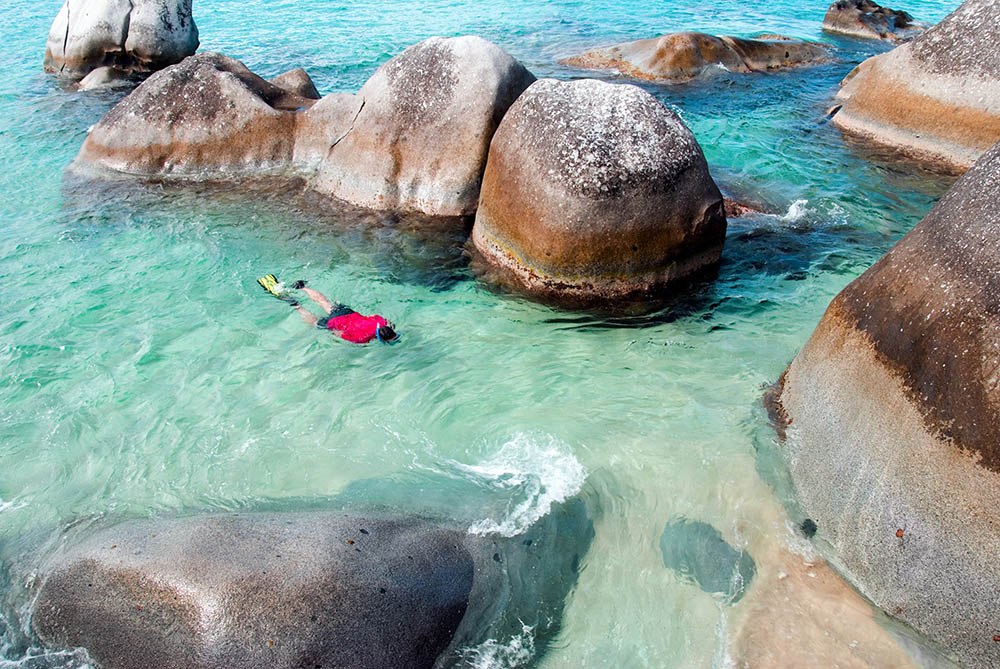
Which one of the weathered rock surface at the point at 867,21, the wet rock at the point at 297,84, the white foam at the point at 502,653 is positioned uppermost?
the weathered rock surface at the point at 867,21

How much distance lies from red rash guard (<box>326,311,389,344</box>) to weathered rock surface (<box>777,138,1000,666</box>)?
13.0ft

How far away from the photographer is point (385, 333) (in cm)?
694

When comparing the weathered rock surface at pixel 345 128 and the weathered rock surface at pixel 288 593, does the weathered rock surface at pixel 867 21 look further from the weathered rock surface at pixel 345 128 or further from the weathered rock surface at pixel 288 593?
the weathered rock surface at pixel 288 593

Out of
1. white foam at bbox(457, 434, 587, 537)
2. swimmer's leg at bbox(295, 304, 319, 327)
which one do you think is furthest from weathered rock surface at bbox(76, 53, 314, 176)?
white foam at bbox(457, 434, 587, 537)

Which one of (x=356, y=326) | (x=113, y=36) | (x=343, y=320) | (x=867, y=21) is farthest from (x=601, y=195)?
(x=867, y=21)

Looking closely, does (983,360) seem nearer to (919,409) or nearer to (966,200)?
(919,409)

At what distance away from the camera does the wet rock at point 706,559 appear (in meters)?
4.52

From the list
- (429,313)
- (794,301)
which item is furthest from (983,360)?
(429,313)

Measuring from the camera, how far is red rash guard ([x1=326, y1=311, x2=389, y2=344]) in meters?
6.94

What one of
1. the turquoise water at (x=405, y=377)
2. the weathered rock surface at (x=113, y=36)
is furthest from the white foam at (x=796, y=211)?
the weathered rock surface at (x=113, y=36)

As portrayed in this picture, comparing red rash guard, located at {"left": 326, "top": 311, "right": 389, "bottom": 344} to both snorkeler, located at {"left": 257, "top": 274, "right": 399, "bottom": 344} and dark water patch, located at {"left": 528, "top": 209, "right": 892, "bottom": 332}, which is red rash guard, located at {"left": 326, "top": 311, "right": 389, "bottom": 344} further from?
dark water patch, located at {"left": 528, "top": 209, "right": 892, "bottom": 332}

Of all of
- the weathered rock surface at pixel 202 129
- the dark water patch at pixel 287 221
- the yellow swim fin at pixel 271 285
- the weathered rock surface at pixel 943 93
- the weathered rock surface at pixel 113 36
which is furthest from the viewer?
the weathered rock surface at pixel 113 36

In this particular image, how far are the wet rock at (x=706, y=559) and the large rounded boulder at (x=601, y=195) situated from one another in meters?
2.84

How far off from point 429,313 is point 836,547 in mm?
4373
